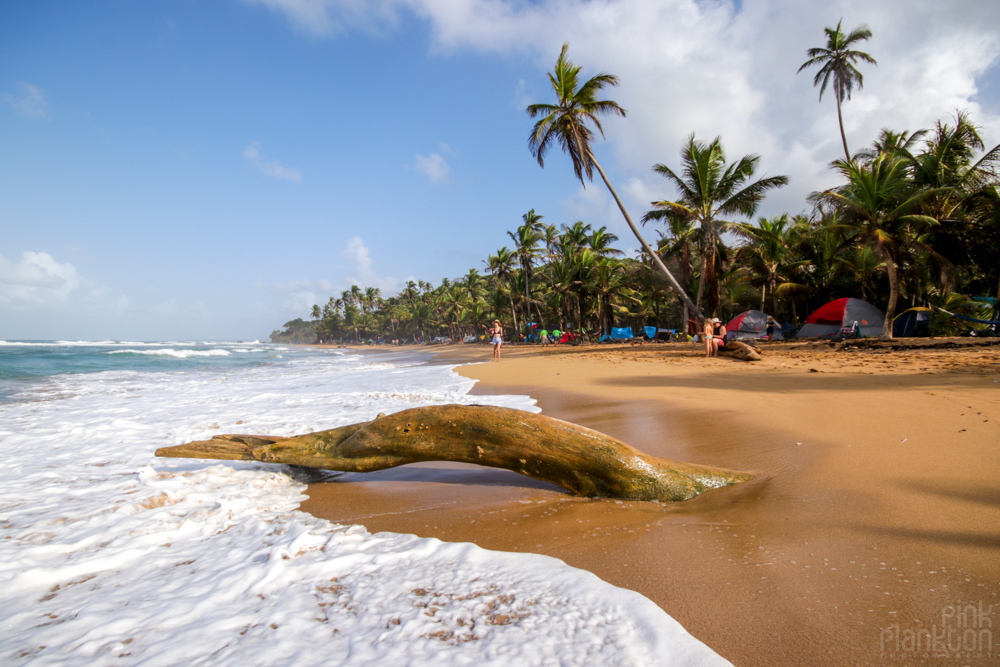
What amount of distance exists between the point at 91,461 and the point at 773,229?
29408 millimetres

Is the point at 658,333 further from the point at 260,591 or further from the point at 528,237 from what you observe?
the point at 260,591

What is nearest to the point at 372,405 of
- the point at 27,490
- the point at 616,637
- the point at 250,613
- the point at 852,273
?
the point at 27,490

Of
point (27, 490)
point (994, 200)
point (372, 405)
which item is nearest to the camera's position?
point (27, 490)

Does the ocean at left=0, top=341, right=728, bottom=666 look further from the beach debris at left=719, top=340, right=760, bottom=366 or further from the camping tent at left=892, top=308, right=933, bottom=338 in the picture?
the camping tent at left=892, top=308, right=933, bottom=338

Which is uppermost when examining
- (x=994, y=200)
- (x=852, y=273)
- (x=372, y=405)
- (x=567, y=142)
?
(x=567, y=142)

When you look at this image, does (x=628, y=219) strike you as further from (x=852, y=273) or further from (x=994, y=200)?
(x=852, y=273)

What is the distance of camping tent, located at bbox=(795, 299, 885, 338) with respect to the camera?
18.2 metres

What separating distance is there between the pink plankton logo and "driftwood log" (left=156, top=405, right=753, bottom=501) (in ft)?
4.67

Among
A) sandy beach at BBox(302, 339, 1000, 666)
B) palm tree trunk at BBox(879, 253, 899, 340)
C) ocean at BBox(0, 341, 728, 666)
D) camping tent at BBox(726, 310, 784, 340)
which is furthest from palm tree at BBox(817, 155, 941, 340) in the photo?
ocean at BBox(0, 341, 728, 666)

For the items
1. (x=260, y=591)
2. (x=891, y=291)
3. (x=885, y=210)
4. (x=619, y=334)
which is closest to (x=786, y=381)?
(x=260, y=591)

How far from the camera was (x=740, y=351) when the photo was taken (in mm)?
11930

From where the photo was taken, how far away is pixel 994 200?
14.7 metres

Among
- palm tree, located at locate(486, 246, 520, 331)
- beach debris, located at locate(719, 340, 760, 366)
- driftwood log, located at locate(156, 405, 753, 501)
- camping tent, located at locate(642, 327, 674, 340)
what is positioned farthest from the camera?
palm tree, located at locate(486, 246, 520, 331)

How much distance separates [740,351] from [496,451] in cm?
1080
